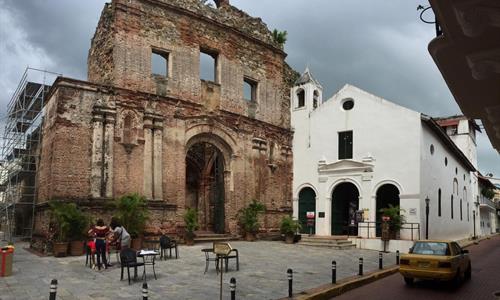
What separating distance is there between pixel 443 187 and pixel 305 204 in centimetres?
896

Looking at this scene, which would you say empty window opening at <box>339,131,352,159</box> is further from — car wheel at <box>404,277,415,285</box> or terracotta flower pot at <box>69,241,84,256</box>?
terracotta flower pot at <box>69,241,84,256</box>

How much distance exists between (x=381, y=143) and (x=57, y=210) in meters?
15.5

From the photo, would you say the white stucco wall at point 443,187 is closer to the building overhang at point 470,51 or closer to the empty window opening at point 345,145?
the empty window opening at point 345,145

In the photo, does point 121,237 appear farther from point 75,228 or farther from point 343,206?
point 343,206

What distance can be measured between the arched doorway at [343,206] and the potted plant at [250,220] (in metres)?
4.51

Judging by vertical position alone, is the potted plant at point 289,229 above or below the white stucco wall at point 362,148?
below

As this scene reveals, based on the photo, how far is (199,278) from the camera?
11906 mm

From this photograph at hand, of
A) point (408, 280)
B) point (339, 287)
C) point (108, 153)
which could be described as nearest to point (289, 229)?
point (108, 153)

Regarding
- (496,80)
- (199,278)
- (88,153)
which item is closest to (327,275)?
(199,278)

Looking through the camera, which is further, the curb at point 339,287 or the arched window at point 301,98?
the arched window at point 301,98

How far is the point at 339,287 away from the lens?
37.6ft

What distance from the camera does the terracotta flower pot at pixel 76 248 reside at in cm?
1590

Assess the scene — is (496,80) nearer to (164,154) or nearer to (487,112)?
(487,112)

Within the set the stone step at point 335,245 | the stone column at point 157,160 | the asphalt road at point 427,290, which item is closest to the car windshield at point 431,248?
the asphalt road at point 427,290
